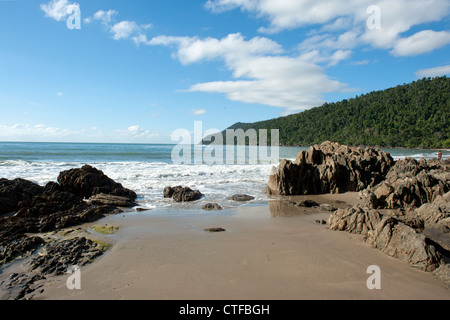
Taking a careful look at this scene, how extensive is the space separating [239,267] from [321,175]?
8.90 metres

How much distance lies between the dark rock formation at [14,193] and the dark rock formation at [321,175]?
29.4ft

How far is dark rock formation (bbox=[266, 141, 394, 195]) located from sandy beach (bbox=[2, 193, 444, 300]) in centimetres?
482

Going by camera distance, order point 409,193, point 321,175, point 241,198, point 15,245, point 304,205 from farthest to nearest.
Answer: point 321,175
point 241,198
point 304,205
point 409,193
point 15,245

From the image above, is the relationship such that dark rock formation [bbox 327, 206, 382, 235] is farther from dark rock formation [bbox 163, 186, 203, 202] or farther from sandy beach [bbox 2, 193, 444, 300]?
dark rock formation [bbox 163, 186, 203, 202]

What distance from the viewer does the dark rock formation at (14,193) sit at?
8141 mm

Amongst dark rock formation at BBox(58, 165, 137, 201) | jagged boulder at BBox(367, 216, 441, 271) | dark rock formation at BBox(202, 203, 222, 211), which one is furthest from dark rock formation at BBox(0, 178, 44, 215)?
jagged boulder at BBox(367, 216, 441, 271)

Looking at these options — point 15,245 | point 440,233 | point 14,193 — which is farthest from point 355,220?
point 14,193

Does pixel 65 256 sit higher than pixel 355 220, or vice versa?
pixel 355 220

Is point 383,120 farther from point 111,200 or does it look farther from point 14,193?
point 14,193

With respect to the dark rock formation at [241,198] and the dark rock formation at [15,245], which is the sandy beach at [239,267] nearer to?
the dark rock formation at [15,245]

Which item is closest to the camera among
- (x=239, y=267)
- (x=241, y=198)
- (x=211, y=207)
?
(x=239, y=267)

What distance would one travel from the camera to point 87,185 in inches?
412

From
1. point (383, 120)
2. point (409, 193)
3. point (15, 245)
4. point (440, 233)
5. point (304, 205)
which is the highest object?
point (383, 120)
